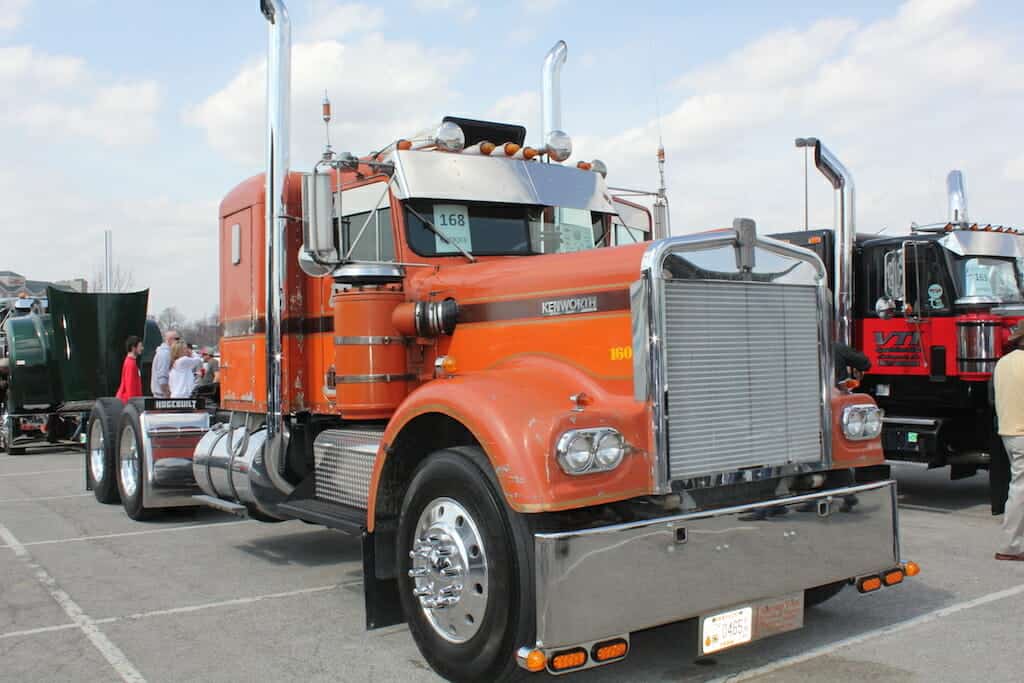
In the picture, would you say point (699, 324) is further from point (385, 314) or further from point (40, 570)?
point (40, 570)

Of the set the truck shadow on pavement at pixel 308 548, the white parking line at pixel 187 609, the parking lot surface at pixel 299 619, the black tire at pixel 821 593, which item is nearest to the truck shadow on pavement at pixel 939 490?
the parking lot surface at pixel 299 619

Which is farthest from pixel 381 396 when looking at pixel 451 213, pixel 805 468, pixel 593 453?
pixel 805 468

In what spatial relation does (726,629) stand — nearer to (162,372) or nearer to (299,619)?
(299,619)

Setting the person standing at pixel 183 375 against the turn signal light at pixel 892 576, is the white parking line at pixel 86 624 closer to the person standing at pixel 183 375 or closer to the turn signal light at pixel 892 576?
the person standing at pixel 183 375

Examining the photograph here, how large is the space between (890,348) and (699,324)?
6600 millimetres

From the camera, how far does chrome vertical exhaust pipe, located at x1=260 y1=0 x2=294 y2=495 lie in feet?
21.4

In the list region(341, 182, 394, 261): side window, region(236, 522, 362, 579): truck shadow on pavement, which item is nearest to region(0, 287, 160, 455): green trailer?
region(236, 522, 362, 579): truck shadow on pavement

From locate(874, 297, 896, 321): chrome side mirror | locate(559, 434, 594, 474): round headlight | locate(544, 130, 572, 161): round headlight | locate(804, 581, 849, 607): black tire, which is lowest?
locate(804, 581, 849, 607): black tire

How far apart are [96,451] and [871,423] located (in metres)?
8.24

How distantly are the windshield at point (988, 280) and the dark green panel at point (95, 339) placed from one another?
39.0 feet

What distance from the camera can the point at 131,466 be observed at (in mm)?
9680

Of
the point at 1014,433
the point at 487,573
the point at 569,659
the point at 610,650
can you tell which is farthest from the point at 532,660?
the point at 1014,433

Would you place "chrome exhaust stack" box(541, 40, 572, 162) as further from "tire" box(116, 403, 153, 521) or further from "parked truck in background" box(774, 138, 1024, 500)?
"tire" box(116, 403, 153, 521)

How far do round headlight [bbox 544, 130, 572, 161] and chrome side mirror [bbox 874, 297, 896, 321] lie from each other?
5114mm
